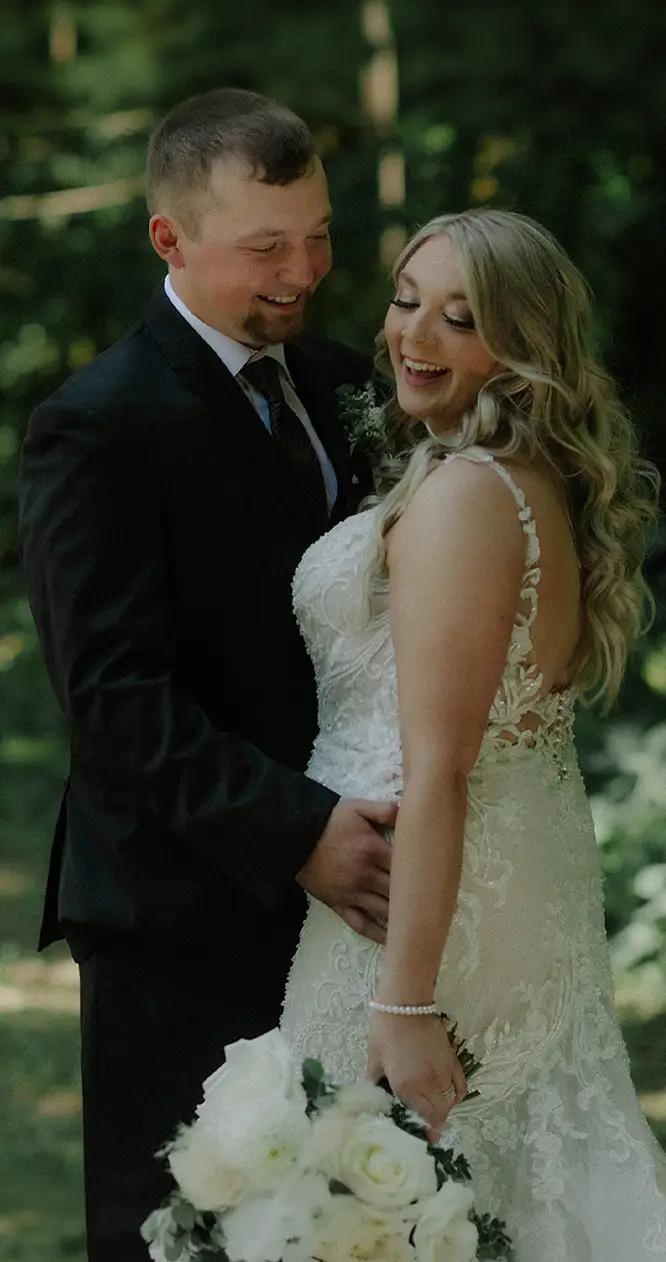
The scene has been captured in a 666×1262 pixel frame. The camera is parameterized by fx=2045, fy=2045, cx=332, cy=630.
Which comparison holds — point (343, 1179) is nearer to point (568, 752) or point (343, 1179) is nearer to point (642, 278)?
point (568, 752)

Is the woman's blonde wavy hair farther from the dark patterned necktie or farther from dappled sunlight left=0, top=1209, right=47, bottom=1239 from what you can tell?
dappled sunlight left=0, top=1209, right=47, bottom=1239

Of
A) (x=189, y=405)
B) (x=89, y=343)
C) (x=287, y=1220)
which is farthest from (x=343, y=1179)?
(x=89, y=343)

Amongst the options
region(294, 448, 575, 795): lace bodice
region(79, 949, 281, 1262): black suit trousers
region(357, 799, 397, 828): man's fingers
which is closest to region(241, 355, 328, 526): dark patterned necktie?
region(294, 448, 575, 795): lace bodice

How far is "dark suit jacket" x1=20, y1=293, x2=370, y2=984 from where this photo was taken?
309cm

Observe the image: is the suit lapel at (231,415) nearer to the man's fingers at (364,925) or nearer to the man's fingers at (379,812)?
the man's fingers at (379,812)

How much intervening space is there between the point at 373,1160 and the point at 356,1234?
9 centimetres

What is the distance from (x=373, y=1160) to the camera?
8.04 ft

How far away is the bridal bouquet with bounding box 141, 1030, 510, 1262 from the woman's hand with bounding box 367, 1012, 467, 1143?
34 cm

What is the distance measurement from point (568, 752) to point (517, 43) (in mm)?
3878

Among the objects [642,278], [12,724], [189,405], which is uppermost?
[189,405]

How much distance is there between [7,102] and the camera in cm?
862

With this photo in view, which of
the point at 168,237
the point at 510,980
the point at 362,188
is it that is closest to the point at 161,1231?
the point at 510,980

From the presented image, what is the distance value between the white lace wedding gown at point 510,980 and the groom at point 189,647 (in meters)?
0.12

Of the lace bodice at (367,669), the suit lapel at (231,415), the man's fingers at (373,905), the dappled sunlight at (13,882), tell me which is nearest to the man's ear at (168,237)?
the suit lapel at (231,415)
